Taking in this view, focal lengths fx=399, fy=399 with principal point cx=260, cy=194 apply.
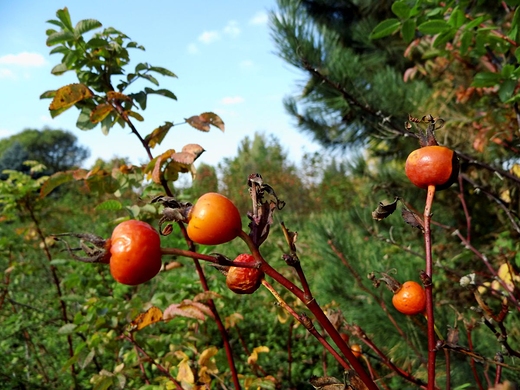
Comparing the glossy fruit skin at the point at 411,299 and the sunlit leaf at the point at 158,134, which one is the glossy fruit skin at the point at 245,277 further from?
the sunlit leaf at the point at 158,134

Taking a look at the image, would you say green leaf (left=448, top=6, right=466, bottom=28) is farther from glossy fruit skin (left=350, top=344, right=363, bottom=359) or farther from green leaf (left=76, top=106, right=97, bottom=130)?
green leaf (left=76, top=106, right=97, bottom=130)

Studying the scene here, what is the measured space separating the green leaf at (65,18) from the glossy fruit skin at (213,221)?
33.4 inches

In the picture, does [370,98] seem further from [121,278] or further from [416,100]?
[121,278]

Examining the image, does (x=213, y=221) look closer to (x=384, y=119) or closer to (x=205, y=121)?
(x=205, y=121)

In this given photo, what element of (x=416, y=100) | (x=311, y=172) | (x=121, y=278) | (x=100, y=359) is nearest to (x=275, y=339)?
(x=100, y=359)

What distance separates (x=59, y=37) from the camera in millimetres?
930

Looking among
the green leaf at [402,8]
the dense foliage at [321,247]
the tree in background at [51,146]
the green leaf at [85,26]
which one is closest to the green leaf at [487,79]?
the dense foliage at [321,247]

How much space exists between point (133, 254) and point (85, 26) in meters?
0.83

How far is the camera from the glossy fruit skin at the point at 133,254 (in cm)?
33

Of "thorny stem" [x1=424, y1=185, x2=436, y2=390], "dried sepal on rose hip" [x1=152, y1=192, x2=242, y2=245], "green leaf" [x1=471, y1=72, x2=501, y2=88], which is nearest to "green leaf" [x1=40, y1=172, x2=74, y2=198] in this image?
"dried sepal on rose hip" [x1=152, y1=192, x2=242, y2=245]

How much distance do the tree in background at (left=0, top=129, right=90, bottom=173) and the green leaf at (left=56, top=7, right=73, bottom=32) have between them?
17.1 metres

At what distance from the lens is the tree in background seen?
16.9m

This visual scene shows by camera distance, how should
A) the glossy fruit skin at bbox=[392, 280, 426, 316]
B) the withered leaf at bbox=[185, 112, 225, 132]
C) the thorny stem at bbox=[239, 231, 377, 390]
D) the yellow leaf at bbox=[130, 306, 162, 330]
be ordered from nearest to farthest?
the thorny stem at bbox=[239, 231, 377, 390], the glossy fruit skin at bbox=[392, 280, 426, 316], the yellow leaf at bbox=[130, 306, 162, 330], the withered leaf at bbox=[185, 112, 225, 132]

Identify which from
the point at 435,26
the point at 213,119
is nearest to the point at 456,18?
the point at 435,26
